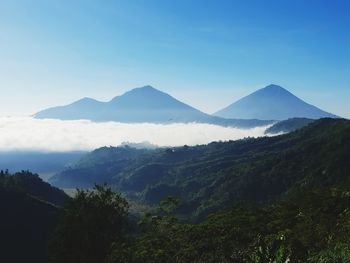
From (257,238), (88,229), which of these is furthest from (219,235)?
(88,229)

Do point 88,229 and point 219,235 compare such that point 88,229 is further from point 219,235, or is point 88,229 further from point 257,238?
point 257,238

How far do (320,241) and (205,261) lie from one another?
40.9 ft

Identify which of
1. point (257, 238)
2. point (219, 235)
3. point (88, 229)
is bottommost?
point (88, 229)

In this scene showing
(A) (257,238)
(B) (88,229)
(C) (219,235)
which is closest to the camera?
(A) (257,238)

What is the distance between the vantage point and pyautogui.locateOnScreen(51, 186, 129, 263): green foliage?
8591 centimetres

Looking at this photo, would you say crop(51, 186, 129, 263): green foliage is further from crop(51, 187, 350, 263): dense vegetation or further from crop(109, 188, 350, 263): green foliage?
crop(109, 188, 350, 263): green foliage

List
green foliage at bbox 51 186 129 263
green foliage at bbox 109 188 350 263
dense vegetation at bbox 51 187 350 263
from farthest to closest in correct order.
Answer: green foliage at bbox 51 186 129 263 < green foliage at bbox 109 188 350 263 < dense vegetation at bbox 51 187 350 263

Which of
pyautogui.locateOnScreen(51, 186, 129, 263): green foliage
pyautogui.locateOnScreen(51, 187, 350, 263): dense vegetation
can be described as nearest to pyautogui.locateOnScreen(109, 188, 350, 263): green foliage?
pyautogui.locateOnScreen(51, 187, 350, 263): dense vegetation

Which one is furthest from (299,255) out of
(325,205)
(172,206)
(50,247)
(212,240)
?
(172,206)

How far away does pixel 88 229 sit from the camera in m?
89.3

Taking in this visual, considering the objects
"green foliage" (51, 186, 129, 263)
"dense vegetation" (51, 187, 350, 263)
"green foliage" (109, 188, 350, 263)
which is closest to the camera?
"dense vegetation" (51, 187, 350, 263)

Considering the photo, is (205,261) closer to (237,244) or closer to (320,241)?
(237,244)

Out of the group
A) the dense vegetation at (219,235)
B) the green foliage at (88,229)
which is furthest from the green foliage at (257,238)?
the green foliage at (88,229)

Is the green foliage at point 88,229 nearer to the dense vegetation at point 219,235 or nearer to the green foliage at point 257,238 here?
the dense vegetation at point 219,235
